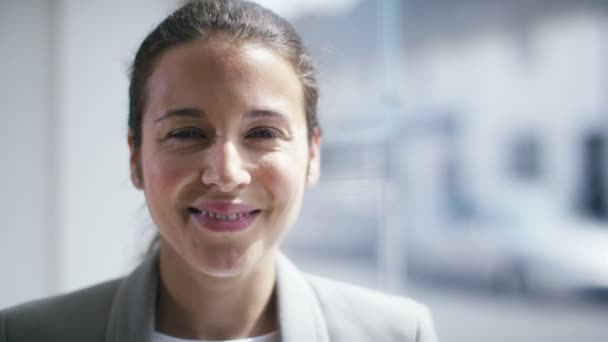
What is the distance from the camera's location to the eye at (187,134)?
0.83m

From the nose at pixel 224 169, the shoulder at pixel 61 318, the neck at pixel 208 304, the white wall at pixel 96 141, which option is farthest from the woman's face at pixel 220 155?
the white wall at pixel 96 141

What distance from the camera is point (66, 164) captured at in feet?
4.68

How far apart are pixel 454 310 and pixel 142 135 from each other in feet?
8.64

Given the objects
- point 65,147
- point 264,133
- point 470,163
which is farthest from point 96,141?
point 470,163

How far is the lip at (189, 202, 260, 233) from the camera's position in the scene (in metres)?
0.81

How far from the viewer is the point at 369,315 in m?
1.00

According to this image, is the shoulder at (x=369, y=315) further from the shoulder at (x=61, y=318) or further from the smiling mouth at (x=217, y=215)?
the shoulder at (x=61, y=318)

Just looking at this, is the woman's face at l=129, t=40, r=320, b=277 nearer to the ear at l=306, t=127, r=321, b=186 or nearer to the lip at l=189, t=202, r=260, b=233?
the lip at l=189, t=202, r=260, b=233

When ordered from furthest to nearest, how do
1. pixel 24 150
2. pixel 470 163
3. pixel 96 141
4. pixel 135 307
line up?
pixel 470 163 < pixel 96 141 < pixel 24 150 < pixel 135 307

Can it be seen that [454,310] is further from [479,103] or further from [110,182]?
[110,182]

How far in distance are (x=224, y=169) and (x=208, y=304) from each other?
298mm

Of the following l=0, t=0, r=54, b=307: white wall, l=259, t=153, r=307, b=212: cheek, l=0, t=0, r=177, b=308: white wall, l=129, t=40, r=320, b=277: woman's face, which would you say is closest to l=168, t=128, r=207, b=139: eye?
l=129, t=40, r=320, b=277: woman's face

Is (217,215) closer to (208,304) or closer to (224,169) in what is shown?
(224,169)

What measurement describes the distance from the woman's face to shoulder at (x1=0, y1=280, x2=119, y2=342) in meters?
0.23
